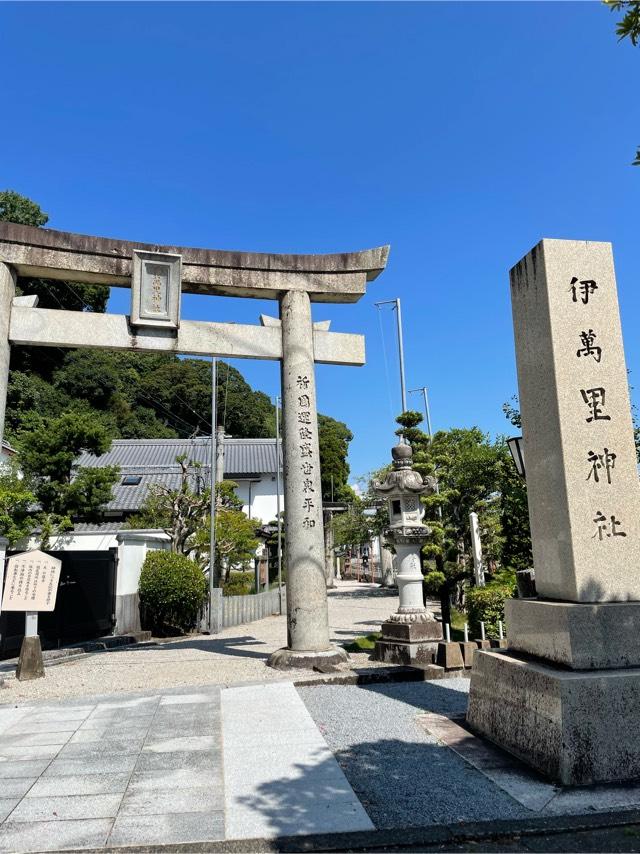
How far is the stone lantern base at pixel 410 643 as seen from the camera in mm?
8898

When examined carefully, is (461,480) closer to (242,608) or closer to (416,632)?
(242,608)

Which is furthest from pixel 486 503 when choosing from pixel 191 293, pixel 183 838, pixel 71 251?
pixel 183 838

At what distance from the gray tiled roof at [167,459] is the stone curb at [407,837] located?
26830mm

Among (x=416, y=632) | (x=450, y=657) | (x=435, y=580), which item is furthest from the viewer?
(x=435, y=580)

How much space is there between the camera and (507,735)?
4.58 meters

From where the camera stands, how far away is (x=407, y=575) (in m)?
9.80

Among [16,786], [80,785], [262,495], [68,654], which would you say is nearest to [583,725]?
[80,785]

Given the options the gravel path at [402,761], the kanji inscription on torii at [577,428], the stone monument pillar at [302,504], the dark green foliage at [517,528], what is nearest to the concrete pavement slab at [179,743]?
the gravel path at [402,761]

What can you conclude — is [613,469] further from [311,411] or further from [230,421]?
[230,421]

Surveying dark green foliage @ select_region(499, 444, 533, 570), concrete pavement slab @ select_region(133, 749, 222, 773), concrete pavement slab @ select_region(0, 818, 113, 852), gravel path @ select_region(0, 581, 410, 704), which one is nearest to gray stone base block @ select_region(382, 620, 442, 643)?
gravel path @ select_region(0, 581, 410, 704)

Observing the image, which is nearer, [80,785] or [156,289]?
[80,785]

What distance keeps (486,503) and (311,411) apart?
12359 millimetres

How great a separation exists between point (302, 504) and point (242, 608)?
11.3m

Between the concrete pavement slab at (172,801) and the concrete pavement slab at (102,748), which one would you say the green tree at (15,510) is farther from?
the concrete pavement slab at (172,801)
